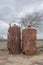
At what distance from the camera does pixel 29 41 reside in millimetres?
12141

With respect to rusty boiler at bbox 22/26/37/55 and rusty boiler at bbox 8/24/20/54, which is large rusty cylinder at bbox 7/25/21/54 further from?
rusty boiler at bbox 22/26/37/55

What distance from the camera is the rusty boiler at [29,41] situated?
39.7 ft

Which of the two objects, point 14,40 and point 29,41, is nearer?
point 29,41

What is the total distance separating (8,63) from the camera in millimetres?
9023

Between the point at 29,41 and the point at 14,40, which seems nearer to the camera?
the point at 29,41

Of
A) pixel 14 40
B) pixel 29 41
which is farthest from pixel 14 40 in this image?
pixel 29 41

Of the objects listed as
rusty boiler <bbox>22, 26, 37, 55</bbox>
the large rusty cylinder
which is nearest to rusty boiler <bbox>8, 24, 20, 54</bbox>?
the large rusty cylinder

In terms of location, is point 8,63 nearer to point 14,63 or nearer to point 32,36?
point 14,63

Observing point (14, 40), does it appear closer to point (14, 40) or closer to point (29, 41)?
point (14, 40)

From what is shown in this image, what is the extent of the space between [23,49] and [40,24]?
234 inches

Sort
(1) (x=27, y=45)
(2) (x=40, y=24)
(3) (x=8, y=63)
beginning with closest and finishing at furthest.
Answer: (3) (x=8, y=63), (1) (x=27, y=45), (2) (x=40, y=24)

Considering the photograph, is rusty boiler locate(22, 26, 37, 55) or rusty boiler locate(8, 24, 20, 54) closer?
rusty boiler locate(22, 26, 37, 55)

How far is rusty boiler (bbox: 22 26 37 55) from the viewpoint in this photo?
Answer: 39.7ft

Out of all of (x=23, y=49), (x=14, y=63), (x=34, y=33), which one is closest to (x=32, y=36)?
(x=34, y=33)
